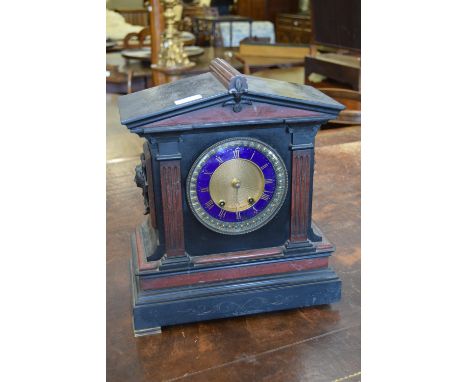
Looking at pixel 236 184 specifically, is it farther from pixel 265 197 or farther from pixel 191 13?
pixel 191 13

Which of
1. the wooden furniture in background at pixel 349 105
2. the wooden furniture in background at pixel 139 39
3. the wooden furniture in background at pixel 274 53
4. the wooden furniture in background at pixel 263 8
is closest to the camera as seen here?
the wooden furniture in background at pixel 349 105

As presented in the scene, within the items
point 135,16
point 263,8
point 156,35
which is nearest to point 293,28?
point 263,8

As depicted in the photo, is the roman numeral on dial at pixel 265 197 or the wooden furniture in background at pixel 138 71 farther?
the wooden furniture in background at pixel 138 71

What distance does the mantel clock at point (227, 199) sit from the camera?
98 cm

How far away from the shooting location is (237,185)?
40.3 inches

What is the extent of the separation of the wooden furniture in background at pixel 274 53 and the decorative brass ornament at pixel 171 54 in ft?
2.64

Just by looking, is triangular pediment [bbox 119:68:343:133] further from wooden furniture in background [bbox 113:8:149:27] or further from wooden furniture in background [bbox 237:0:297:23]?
wooden furniture in background [bbox 237:0:297:23]

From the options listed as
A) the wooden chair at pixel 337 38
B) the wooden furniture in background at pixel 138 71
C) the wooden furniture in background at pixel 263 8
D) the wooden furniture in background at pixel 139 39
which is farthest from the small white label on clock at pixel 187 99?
the wooden furniture in background at pixel 263 8

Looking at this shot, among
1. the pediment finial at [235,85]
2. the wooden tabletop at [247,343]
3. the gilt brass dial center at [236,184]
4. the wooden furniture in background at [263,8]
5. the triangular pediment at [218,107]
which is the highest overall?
the wooden furniture in background at [263,8]

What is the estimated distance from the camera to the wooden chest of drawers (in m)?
6.15

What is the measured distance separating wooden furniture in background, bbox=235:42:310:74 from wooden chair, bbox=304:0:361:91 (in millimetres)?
576

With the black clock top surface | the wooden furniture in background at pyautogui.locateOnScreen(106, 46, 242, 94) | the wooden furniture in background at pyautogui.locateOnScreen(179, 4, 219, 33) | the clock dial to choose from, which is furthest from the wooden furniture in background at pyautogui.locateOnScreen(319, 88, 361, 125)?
the wooden furniture in background at pyautogui.locateOnScreen(179, 4, 219, 33)

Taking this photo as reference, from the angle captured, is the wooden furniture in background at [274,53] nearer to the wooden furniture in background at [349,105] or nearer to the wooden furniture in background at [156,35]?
the wooden furniture in background at [156,35]
